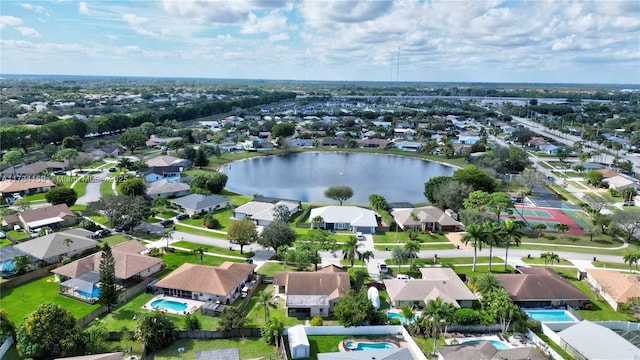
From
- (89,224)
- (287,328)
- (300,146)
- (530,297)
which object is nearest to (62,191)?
(89,224)

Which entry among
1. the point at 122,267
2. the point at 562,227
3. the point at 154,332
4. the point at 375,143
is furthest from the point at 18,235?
the point at 375,143

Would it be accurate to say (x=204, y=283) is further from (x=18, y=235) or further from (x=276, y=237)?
(x=18, y=235)

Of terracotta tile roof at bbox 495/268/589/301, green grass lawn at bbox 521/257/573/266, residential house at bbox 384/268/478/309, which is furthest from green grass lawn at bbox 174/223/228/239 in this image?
green grass lawn at bbox 521/257/573/266

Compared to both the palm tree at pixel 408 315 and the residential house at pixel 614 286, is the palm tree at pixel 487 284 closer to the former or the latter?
the palm tree at pixel 408 315

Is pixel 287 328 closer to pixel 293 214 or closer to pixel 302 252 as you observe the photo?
pixel 302 252

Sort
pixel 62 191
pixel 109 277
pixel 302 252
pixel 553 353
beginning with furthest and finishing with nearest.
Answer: pixel 62 191, pixel 302 252, pixel 109 277, pixel 553 353

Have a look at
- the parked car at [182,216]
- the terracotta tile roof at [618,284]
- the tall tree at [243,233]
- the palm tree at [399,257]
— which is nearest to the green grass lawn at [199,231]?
the parked car at [182,216]
